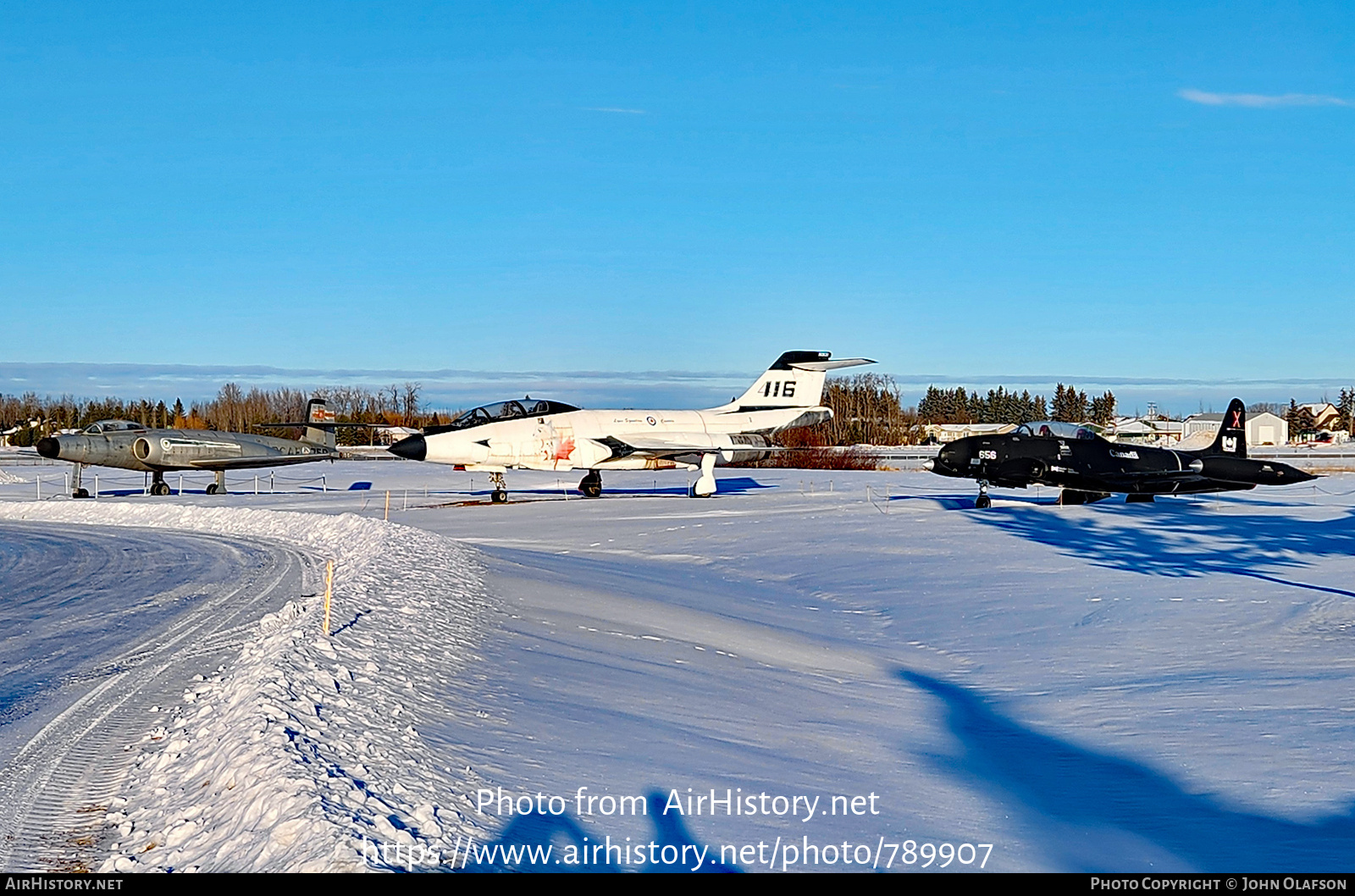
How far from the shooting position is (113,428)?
37438mm

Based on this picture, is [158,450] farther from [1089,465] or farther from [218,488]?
[1089,465]

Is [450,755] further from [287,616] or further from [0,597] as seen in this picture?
[0,597]

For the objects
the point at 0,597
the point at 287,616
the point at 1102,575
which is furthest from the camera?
the point at 1102,575

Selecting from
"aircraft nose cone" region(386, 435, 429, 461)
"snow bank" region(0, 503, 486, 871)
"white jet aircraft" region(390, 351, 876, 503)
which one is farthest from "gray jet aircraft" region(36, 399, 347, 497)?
"snow bank" region(0, 503, 486, 871)

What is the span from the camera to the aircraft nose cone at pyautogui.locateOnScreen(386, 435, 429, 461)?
3186 cm

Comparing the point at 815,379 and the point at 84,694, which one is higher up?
the point at 815,379

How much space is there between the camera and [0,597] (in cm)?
1436

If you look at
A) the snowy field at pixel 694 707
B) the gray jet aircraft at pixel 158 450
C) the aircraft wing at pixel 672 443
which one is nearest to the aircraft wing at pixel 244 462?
the gray jet aircraft at pixel 158 450

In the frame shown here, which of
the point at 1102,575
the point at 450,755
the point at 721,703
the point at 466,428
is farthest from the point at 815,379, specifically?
the point at 450,755

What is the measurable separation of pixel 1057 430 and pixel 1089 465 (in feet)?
3.88

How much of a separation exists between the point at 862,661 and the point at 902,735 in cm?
328

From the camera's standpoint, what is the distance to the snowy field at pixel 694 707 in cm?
566

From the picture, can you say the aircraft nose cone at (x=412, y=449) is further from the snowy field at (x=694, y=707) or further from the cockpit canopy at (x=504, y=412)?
the snowy field at (x=694, y=707)

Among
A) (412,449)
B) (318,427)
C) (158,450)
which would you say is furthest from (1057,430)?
(158,450)
